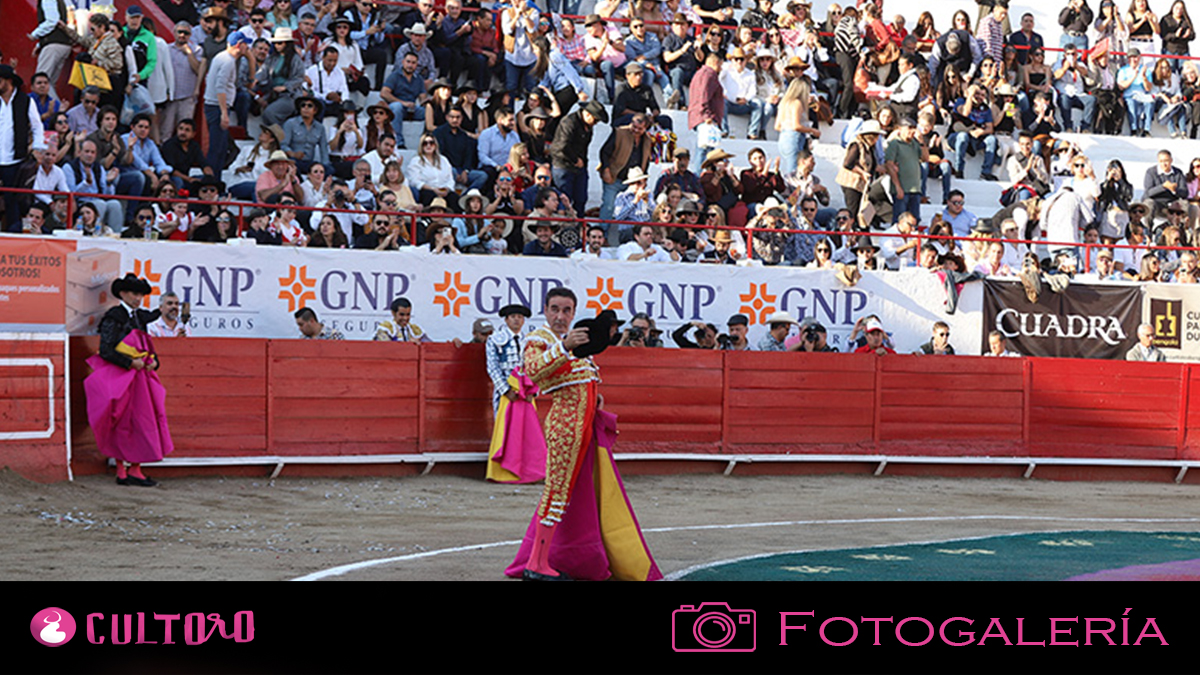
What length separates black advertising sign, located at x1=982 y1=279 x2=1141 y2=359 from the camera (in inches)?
603

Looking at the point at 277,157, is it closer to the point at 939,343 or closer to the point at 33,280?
the point at 33,280

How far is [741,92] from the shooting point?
1752 centimetres

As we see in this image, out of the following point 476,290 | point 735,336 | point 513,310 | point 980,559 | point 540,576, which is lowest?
point 980,559

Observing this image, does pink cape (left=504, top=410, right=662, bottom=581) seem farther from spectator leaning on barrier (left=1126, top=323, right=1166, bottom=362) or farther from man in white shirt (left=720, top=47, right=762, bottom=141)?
man in white shirt (left=720, top=47, right=762, bottom=141)

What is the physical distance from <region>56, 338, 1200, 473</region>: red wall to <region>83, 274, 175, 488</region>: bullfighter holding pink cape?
0.99ft

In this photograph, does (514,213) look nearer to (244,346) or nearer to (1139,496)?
(244,346)

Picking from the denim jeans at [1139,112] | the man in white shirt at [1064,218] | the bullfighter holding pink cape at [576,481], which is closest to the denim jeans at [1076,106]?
the denim jeans at [1139,112]

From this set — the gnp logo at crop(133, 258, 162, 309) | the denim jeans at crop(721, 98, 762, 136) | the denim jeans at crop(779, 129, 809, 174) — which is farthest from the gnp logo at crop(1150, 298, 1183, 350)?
the gnp logo at crop(133, 258, 162, 309)

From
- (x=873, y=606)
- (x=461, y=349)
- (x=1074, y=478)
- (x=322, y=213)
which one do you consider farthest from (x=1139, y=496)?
(x=873, y=606)

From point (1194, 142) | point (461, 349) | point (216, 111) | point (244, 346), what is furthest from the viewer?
point (1194, 142)

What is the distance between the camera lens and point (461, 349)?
43.1ft

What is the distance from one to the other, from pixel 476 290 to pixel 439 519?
396cm

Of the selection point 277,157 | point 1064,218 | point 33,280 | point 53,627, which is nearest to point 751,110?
point 1064,218

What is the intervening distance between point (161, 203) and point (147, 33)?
7.00 feet
